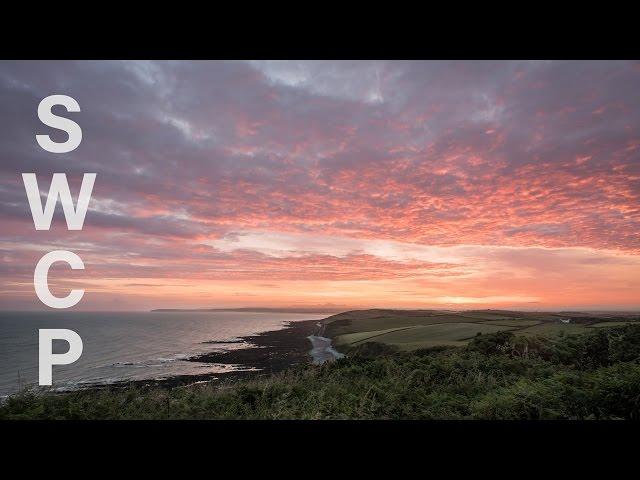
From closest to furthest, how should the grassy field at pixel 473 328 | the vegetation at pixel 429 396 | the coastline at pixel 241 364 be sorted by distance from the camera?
the vegetation at pixel 429 396 → the grassy field at pixel 473 328 → the coastline at pixel 241 364

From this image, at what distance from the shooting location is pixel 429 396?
24.3 ft

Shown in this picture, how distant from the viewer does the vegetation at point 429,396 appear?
5789mm

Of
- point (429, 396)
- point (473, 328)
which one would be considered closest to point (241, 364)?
point (473, 328)

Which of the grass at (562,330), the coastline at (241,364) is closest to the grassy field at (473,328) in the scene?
the grass at (562,330)

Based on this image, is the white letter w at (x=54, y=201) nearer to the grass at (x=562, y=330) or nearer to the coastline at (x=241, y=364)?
the grass at (x=562, y=330)

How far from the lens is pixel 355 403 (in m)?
6.90

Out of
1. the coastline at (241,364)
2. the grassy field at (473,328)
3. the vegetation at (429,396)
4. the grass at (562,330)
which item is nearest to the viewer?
the vegetation at (429,396)

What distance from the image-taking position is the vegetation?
579 centimetres

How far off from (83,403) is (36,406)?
704 mm

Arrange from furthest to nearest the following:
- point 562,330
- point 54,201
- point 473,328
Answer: point 473,328 → point 562,330 → point 54,201

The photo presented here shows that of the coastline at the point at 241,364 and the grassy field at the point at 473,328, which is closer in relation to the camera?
the grassy field at the point at 473,328

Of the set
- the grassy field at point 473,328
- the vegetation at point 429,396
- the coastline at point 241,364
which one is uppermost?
the vegetation at point 429,396

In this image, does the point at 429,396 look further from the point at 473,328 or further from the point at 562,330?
the point at 473,328
